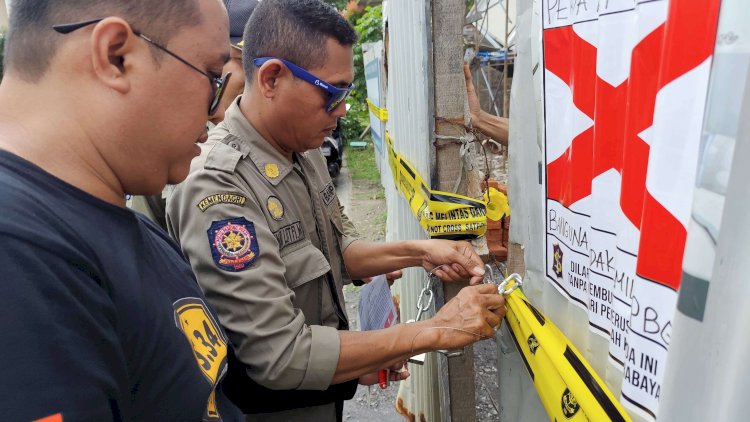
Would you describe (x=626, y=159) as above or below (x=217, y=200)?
above

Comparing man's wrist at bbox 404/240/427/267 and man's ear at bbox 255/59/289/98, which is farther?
man's wrist at bbox 404/240/427/267

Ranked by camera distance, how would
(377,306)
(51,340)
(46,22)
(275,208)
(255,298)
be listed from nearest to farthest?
1. (51,340)
2. (46,22)
3. (255,298)
4. (275,208)
5. (377,306)

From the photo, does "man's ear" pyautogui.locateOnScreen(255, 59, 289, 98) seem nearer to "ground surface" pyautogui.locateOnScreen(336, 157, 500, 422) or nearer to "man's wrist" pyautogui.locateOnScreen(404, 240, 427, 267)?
"man's wrist" pyautogui.locateOnScreen(404, 240, 427, 267)

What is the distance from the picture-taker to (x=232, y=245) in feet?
4.90

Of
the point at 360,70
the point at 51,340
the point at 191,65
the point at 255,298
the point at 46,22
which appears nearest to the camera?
the point at 51,340

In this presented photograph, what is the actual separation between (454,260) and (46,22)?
1443 mm

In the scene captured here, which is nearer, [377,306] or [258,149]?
[258,149]

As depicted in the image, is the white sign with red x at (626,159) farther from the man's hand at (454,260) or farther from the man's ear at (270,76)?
the man's ear at (270,76)

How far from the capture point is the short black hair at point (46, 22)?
0.86 meters

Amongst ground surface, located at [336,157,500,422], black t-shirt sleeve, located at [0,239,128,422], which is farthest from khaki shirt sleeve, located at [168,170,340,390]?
ground surface, located at [336,157,500,422]

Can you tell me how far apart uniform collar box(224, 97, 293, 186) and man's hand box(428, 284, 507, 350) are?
0.71 meters

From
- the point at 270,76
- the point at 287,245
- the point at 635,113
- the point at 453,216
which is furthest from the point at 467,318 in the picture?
the point at 270,76

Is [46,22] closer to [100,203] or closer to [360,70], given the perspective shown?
[100,203]

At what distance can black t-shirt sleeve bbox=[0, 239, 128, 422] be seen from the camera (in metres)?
0.67
